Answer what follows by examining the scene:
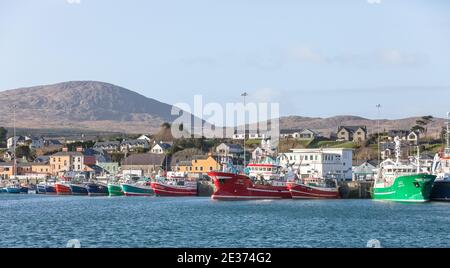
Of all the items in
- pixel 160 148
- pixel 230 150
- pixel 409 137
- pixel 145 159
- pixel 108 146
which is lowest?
pixel 145 159

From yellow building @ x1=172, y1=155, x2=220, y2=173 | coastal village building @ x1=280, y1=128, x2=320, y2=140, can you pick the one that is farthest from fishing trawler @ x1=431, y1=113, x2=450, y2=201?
coastal village building @ x1=280, y1=128, x2=320, y2=140

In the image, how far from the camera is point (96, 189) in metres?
94.3

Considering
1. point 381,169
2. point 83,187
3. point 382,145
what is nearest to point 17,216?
point 381,169

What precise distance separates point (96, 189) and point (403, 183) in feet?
132

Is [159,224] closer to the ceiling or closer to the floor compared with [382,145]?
closer to the floor

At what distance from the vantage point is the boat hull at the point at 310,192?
74.2m

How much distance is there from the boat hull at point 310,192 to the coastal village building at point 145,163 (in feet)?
133

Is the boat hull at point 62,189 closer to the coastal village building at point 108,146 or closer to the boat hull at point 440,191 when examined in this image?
the coastal village building at point 108,146

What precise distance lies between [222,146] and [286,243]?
89.6 meters

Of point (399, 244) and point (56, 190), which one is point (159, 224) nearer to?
point (399, 244)

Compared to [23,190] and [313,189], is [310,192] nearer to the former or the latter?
[313,189]

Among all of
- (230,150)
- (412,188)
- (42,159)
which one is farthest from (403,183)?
(42,159)

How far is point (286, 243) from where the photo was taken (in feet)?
106

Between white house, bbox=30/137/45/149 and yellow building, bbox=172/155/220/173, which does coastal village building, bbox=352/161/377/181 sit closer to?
yellow building, bbox=172/155/220/173
